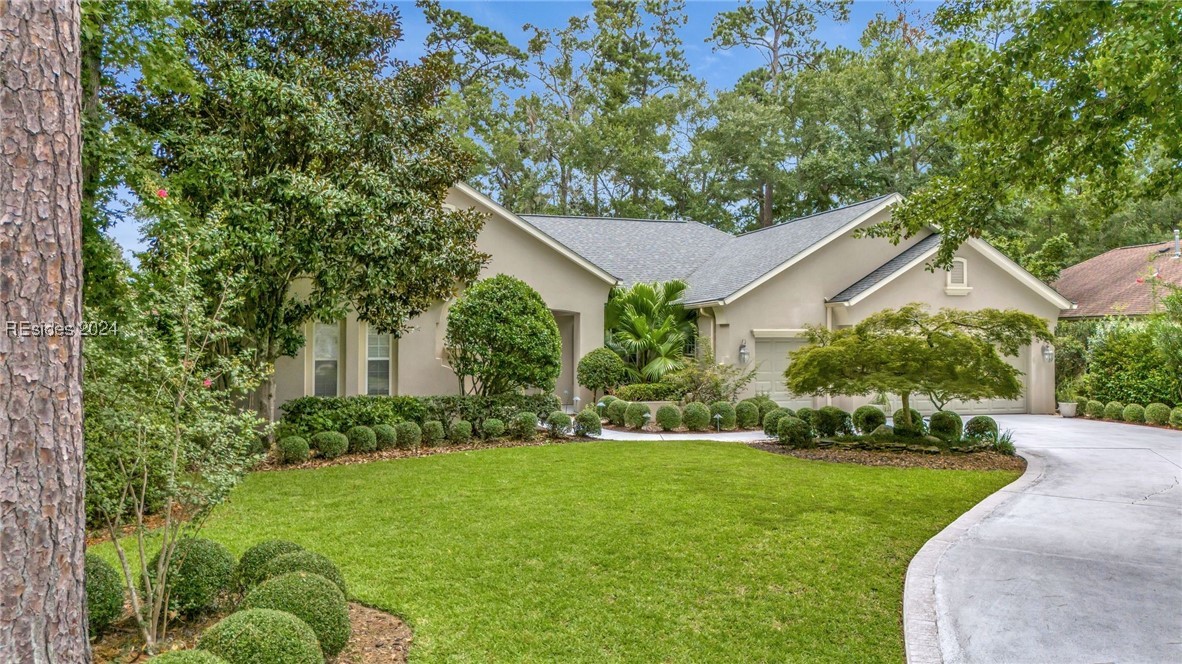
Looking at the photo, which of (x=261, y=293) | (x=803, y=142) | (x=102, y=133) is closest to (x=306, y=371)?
(x=261, y=293)

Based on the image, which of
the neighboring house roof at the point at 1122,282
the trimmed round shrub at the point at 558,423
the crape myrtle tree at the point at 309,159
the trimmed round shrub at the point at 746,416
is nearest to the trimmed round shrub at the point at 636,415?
the trimmed round shrub at the point at 558,423

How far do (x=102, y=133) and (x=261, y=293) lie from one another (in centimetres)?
323

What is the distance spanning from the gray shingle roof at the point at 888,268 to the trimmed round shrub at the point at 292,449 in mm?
12579

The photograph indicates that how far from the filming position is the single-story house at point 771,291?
1427cm

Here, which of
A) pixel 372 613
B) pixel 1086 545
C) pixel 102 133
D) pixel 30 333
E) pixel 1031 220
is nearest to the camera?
pixel 30 333

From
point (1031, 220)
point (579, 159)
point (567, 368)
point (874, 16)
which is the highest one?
point (874, 16)

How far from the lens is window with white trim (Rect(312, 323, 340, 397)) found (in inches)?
512

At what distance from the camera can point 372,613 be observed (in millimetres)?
4391

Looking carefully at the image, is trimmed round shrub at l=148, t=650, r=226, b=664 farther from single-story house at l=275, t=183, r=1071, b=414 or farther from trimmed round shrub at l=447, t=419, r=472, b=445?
single-story house at l=275, t=183, r=1071, b=414

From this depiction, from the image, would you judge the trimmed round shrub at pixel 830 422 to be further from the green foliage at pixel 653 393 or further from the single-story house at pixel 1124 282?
the single-story house at pixel 1124 282

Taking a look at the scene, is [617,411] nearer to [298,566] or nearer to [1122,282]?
[298,566]

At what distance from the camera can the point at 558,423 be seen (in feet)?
41.1

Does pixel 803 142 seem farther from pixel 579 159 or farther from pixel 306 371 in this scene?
pixel 306 371

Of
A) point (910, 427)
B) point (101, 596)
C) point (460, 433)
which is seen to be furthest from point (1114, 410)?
point (101, 596)
